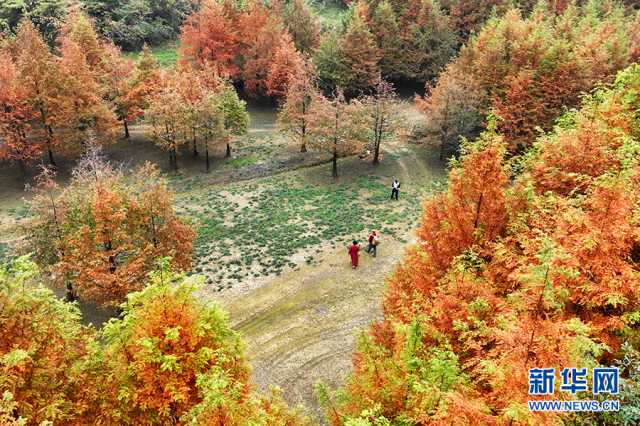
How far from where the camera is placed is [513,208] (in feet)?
60.4

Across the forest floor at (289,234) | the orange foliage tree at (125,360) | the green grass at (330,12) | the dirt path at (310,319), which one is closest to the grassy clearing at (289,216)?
the forest floor at (289,234)

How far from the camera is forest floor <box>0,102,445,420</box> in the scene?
85.0 feet

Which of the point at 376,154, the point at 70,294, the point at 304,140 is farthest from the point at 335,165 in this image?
the point at 70,294

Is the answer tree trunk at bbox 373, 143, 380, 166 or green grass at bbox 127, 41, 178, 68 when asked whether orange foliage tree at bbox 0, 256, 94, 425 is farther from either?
green grass at bbox 127, 41, 178, 68

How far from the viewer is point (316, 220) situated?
38.0 metres

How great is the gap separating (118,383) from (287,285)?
17304 mm

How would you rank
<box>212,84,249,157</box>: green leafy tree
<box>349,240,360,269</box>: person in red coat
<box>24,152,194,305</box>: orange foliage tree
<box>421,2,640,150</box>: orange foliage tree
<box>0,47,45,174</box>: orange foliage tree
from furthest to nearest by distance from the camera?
<box>212,84,249,157</box>: green leafy tree < <box>0,47,45,174</box>: orange foliage tree < <box>421,2,640,150</box>: orange foliage tree < <box>349,240,360,269</box>: person in red coat < <box>24,152,194,305</box>: orange foliage tree

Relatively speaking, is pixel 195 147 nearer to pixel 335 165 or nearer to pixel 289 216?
pixel 335 165

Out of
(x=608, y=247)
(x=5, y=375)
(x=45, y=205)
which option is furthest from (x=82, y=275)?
(x=608, y=247)

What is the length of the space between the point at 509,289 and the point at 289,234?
21541mm

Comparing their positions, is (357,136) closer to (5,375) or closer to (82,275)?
(82,275)

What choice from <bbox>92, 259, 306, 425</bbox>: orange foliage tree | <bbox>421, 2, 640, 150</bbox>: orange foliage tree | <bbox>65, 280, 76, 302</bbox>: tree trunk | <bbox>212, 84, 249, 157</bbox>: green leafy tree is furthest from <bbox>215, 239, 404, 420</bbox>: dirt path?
<bbox>212, 84, 249, 157</bbox>: green leafy tree

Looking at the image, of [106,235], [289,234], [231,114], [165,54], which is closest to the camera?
[106,235]

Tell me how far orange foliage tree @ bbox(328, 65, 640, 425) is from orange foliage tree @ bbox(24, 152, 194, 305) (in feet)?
45.6
